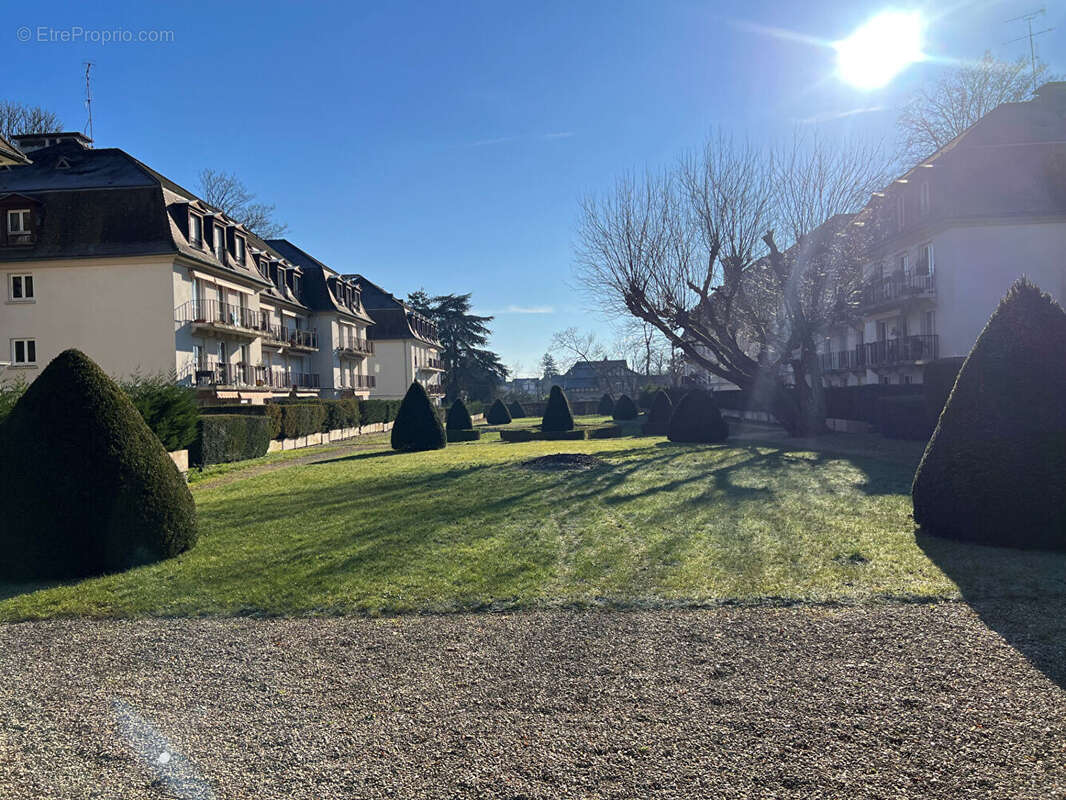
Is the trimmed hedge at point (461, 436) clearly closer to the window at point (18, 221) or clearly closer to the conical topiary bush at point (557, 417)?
the conical topiary bush at point (557, 417)

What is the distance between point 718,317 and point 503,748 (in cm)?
2270

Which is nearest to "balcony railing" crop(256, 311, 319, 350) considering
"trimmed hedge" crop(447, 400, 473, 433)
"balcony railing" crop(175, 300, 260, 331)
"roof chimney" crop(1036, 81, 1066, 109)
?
"balcony railing" crop(175, 300, 260, 331)

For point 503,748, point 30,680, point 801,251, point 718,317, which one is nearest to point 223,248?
point 718,317

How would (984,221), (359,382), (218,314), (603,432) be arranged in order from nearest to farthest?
1. (984,221)
2. (603,432)
3. (218,314)
4. (359,382)

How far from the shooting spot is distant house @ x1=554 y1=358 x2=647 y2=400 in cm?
7425

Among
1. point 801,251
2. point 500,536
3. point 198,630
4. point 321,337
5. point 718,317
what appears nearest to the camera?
point 198,630

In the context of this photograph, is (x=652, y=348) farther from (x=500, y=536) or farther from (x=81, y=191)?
(x=500, y=536)

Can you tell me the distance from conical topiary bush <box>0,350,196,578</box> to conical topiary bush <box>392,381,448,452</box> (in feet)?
47.7

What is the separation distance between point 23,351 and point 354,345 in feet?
75.7

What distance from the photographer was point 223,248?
30.8 m

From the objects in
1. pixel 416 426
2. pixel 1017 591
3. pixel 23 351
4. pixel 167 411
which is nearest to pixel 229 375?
pixel 23 351

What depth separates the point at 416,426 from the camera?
2192 centimetres

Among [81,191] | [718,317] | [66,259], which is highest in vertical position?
[81,191]

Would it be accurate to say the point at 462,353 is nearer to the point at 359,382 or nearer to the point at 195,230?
the point at 359,382
